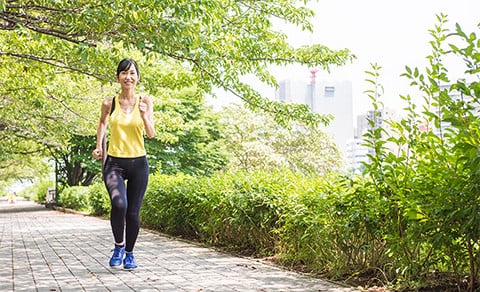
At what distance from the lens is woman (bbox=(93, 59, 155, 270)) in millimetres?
5781

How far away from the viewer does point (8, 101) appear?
17.9 meters

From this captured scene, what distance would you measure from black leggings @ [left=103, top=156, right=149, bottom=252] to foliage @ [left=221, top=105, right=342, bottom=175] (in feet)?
121

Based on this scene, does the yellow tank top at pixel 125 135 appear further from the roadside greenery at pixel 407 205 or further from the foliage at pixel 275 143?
the foliage at pixel 275 143

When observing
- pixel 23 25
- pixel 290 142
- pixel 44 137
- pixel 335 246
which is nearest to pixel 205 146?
pixel 290 142

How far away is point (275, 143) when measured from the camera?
46.2m

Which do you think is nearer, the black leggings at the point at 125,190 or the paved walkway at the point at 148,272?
the paved walkway at the point at 148,272

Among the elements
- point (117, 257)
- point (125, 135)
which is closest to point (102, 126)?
point (125, 135)

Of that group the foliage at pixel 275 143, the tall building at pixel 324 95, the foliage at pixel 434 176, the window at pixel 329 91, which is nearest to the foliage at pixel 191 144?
the foliage at pixel 275 143

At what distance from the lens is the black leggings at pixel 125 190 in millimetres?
5738

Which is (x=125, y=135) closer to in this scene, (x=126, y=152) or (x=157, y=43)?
(x=126, y=152)

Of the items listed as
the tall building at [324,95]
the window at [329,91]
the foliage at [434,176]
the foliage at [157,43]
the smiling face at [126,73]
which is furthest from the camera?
the window at [329,91]

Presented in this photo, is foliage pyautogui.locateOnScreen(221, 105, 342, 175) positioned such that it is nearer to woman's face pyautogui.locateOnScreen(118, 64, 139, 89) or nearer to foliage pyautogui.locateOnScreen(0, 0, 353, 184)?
foliage pyautogui.locateOnScreen(0, 0, 353, 184)

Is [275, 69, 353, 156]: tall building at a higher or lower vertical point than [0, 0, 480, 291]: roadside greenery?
higher

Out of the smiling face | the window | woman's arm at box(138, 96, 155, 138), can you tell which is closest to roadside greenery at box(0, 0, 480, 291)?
the smiling face
